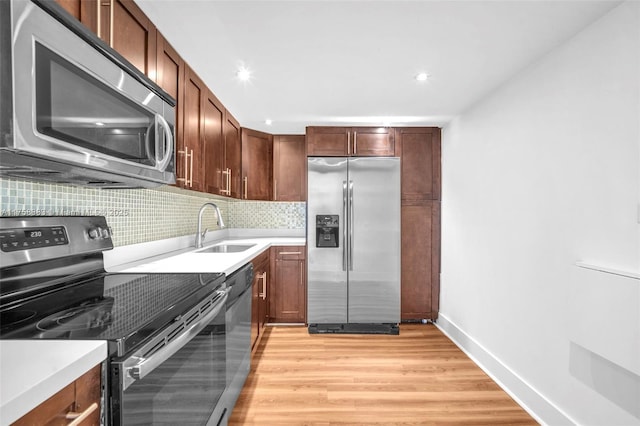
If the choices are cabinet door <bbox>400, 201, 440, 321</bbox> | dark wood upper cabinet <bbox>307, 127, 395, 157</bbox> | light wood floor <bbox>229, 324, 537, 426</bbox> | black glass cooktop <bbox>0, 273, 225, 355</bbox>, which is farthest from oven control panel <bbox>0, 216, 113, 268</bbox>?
cabinet door <bbox>400, 201, 440, 321</bbox>

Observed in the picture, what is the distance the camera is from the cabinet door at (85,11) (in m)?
1.06

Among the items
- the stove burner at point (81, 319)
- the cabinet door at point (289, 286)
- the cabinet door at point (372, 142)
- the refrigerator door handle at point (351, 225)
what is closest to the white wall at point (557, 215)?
the cabinet door at point (372, 142)

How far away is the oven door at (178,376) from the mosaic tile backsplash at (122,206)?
0.77 meters

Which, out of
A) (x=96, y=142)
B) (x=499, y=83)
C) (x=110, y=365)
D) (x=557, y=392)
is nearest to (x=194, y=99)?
(x=96, y=142)

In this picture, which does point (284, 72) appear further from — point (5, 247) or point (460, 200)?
point (460, 200)

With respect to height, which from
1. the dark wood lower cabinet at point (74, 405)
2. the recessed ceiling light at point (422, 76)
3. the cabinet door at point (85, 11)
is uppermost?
Result: the recessed ceiling light at point (422, 76)

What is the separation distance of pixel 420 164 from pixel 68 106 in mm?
3243

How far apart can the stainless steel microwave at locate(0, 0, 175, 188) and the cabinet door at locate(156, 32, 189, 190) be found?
0.38m

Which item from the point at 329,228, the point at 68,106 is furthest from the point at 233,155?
the point at 68,106

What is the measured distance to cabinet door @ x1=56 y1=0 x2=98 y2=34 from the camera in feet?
3.49

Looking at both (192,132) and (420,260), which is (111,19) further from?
(420,260)

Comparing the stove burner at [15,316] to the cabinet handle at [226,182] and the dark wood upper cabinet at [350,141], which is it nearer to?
the cabinet handle at [226,182]

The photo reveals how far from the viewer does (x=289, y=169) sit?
3824 mm

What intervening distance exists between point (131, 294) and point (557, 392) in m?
2.26
